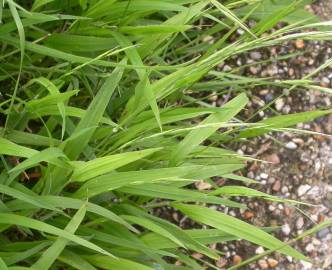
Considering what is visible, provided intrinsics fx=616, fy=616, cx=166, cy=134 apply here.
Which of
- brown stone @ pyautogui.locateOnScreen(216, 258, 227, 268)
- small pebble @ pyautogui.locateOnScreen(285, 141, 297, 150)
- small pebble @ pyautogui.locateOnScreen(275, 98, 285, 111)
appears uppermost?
small pebble @ pyautogui.locateOnScreen(275, 98, 285, 111)

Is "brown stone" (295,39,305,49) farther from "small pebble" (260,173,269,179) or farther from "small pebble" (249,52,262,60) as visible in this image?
"small pebble" (260,173,269,179)

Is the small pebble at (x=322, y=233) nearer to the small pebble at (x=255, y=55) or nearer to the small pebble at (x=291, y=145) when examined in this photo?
the small pebble at (x=291, y=145)

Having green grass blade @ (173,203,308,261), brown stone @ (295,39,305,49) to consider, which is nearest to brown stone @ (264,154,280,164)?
brown stone @ (295,39,305,49)

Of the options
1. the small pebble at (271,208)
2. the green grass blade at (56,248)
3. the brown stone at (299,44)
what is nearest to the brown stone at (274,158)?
the small pebble at (271,208)

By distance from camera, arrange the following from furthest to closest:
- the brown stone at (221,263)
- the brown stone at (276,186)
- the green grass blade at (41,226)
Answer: the brown stone at (276,186)
the brown stone at (221,263)
the green grass blade at (41,226)

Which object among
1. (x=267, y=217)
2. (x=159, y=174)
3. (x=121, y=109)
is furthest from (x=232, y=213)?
(x=159, y=174)

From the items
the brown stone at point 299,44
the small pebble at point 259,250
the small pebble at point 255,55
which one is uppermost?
the brown stone at point 299,44
